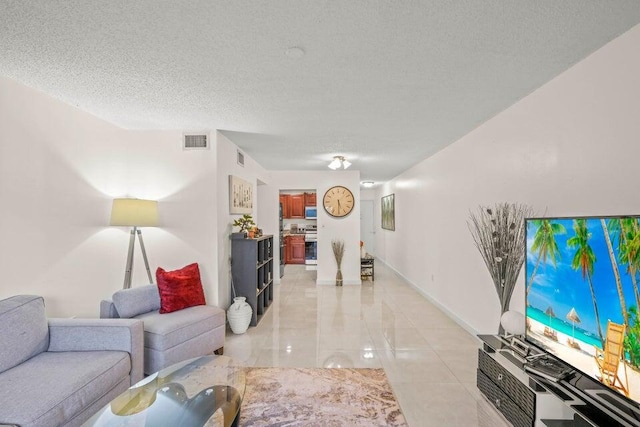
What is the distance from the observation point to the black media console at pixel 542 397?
4.26ft

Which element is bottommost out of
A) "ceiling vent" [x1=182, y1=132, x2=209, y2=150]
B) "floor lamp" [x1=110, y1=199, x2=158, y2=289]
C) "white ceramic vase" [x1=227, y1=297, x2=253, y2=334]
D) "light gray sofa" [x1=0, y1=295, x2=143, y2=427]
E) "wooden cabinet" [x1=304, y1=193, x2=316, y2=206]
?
"white ceramic vase" [x1=227, y1=297, x2=253, y2=334]

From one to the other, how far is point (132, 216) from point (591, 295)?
3.61m

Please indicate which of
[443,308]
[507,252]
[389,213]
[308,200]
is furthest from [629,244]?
[308,200]

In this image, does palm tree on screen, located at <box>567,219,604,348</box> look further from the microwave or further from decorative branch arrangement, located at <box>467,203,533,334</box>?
the microwave

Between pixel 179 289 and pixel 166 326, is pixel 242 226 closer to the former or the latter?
A: pixel 179 289

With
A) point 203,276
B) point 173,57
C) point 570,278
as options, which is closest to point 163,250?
point 203,276

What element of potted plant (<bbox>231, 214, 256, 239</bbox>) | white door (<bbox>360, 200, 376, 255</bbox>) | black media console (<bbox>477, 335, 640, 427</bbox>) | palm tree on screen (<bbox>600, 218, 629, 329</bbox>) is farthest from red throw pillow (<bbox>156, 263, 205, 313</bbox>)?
white door (<bbox>360, 200, 376, 255</bbox>)

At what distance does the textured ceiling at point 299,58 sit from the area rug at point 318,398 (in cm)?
239

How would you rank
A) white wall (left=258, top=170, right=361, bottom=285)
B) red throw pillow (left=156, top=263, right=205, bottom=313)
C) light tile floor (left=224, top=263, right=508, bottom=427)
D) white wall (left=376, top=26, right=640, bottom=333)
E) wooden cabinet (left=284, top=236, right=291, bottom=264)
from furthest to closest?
wooden cabinet (left=284, top=236, right=291, bottom=264) < white wall (left=258, top=170, right=361, bottom=285) < red throw pillow (left=156, top=263, right=205, bottom=313) < light tile floor (left=224, top=263, right=508, bottom=427) < white wall (left=376, top=26, right=640, bottom=333)

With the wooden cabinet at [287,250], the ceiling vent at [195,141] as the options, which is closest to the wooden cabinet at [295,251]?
the wooden cabinet at [287,250]

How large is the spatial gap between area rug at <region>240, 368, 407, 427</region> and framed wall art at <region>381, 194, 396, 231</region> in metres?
5.04

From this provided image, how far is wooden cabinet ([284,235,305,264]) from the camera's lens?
8234mm

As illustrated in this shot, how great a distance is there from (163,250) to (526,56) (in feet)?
12.4

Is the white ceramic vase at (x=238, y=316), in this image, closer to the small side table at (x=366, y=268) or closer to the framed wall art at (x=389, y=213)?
the small side table at (x=366, y=268)
